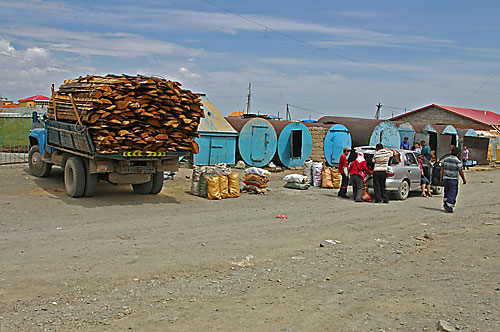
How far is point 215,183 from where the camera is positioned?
44.0 feet

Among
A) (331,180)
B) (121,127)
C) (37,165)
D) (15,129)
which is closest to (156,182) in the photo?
(121,127)

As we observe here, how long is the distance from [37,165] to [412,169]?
1133 centimetres

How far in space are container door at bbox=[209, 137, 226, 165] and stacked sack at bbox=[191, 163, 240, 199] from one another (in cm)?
643

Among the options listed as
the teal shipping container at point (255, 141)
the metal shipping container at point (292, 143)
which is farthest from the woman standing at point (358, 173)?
the metal shipping container at point (292, 143)

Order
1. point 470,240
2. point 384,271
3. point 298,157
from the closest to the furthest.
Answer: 1. point 384,271
2. point 470,240
3. point 298,157

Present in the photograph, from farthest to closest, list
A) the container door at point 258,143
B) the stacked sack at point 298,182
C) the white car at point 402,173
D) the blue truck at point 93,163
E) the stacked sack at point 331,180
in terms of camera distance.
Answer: the container door at point 258,143
the stacked sack at point 331,180
the stacked sack at point 298,182
the white car at point 402,173
the blue truck at point 93,163

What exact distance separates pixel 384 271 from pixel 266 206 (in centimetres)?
606

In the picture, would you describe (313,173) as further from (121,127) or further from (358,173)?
(121,127)

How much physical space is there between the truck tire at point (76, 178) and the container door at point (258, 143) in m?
10.6

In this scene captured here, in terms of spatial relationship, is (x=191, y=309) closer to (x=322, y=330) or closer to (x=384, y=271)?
(x=322, y=330)

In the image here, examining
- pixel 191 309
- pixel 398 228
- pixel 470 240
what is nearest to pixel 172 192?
pixel 398 228

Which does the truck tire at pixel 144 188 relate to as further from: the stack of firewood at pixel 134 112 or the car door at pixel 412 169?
the car door at pixel 412 169

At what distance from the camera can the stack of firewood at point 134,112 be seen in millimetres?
11102

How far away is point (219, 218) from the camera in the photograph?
415 inches
